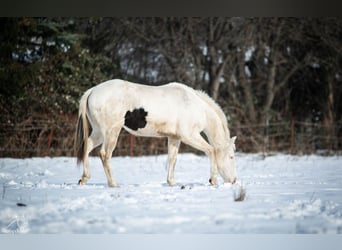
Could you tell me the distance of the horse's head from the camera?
182 inches

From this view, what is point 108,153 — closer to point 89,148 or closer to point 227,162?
point 89,148

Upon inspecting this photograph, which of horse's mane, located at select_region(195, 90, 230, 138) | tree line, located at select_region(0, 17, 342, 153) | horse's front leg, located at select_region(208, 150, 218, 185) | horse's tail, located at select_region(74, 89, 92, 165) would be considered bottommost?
horse's front leg, located at select_region(208, 150, 218, 185)

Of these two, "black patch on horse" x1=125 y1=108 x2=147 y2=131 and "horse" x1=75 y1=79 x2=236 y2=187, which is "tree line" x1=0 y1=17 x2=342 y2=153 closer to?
"horse" x1=75 y1=79 x2=236 y2=187

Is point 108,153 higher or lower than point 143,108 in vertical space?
lower

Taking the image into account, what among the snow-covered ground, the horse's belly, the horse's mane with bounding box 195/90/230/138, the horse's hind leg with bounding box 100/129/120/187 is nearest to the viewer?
the snow-covered ground

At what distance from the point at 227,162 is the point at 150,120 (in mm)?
931

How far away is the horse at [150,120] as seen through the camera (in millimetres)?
4371

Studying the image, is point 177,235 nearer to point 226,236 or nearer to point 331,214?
point 226,236

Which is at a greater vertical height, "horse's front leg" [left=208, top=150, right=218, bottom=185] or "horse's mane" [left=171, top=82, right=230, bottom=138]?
"horse's mane" [left=171, top=82, right=230, bottom=138]

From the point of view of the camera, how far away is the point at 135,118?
4.40 meters

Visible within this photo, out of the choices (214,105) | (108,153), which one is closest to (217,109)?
(214,105)

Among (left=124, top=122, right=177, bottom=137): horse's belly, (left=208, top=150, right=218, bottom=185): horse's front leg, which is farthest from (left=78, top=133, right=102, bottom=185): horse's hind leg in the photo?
(left=208, top=150, right=218, bottom=185): horse's front leg

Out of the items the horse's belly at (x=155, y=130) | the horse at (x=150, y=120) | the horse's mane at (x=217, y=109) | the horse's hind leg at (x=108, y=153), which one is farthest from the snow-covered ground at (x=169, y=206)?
the horse's mane at (x=217, y=109)
